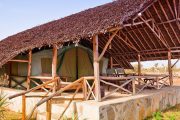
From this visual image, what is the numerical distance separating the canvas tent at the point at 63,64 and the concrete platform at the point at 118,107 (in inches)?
96.5

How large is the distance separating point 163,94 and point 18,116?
602cm

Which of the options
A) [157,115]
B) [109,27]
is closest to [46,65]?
[109,27]

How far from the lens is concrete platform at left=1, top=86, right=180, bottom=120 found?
24.3 ft

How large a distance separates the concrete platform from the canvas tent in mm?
2451

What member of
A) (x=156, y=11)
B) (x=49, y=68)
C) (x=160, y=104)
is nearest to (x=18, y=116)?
(x=49, y=68)

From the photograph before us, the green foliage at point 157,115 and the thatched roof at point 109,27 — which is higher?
the thatched roof at point 109,27

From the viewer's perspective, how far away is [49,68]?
1284cm

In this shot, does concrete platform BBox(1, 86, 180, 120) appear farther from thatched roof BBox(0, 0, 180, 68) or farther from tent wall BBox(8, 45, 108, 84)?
tent wall BBox(8, 45, 108, 84)

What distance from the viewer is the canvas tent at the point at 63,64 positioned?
1260cm

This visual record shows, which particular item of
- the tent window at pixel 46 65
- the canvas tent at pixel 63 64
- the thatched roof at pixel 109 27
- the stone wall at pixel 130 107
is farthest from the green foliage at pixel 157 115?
the tent window at pixel 46 65

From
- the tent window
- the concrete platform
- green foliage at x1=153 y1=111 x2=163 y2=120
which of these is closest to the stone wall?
the concrete platform

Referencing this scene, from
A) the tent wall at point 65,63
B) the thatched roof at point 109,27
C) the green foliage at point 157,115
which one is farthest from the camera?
the tent wall at point 65,63

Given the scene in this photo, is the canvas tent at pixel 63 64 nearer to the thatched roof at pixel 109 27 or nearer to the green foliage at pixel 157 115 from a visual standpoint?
the thatched roof at pixel 109 27

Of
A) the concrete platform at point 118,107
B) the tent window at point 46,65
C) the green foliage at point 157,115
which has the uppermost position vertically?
the tent window at point 46,65
